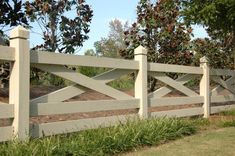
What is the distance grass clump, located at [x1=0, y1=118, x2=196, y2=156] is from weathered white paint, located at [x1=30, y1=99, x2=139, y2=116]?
1.43ft

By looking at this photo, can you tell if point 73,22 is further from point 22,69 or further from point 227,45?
point 227,45

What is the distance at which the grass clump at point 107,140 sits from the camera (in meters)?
5.55

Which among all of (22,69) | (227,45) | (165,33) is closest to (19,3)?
(22,69)

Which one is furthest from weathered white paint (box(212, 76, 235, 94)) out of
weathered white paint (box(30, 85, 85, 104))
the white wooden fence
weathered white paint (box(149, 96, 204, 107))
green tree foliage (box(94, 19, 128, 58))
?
green tree foliage (box(94, 19, 128, 58))

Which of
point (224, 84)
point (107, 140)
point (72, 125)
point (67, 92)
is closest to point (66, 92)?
point (67, 92)

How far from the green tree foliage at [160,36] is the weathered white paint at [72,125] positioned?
6922 millimetres

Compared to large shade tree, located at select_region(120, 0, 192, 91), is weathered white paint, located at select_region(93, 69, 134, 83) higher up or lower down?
lower down

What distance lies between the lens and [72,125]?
23.4ft

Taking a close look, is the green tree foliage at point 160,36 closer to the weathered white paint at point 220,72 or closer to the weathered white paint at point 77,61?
the weathered white paint at point 220,72

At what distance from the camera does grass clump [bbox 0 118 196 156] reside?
5.55 m

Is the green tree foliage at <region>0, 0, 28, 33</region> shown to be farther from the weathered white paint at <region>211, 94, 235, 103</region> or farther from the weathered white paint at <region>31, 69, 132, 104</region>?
the weathered white paint at <region>211, 94, 235, 103</region>

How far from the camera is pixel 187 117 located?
432 inches

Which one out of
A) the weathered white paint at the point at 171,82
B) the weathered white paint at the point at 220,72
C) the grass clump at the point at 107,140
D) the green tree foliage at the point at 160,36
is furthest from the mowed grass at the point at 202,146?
the green tree foliage at the point at 160,36

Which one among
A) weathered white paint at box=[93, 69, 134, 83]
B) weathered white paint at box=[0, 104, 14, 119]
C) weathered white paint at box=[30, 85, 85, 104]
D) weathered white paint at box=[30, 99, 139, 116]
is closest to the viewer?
weathered white paint at box=[0, 104, 14, 119]
